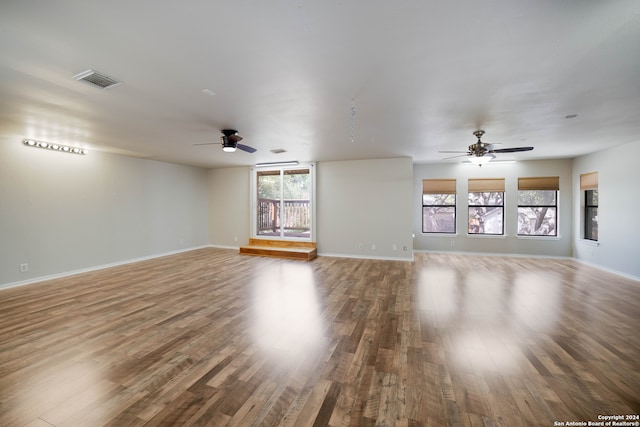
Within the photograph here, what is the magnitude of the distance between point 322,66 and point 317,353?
266 centimetres

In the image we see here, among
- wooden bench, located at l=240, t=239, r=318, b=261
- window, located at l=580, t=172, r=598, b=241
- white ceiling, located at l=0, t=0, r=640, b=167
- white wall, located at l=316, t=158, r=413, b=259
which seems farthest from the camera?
wooden bench, located at l=240, t=239, r=318, b=261

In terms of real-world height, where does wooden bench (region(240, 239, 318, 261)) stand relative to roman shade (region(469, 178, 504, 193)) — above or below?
below

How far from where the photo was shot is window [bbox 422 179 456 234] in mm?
7523

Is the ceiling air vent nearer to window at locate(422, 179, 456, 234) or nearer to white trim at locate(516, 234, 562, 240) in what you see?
window at locate(422, 179, 456, 234)

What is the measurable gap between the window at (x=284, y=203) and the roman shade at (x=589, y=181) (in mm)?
6933

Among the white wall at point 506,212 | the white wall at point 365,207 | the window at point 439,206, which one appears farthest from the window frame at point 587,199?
the white wall at point 365,207

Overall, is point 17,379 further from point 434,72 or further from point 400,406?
point 434,72

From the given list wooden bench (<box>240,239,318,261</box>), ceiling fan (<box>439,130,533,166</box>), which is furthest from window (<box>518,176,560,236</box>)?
wooden bench (<box>240,239,318,261</box>)

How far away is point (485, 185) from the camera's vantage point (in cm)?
719

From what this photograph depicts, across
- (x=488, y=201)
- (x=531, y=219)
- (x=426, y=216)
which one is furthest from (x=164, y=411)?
(x=531, y=219)

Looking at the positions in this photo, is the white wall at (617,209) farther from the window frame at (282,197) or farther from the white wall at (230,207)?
the white wall at (230,207)

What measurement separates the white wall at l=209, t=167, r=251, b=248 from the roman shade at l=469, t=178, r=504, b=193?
688 centimetres

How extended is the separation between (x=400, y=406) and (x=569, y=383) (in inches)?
57.3

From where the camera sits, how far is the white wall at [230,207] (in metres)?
8.04
